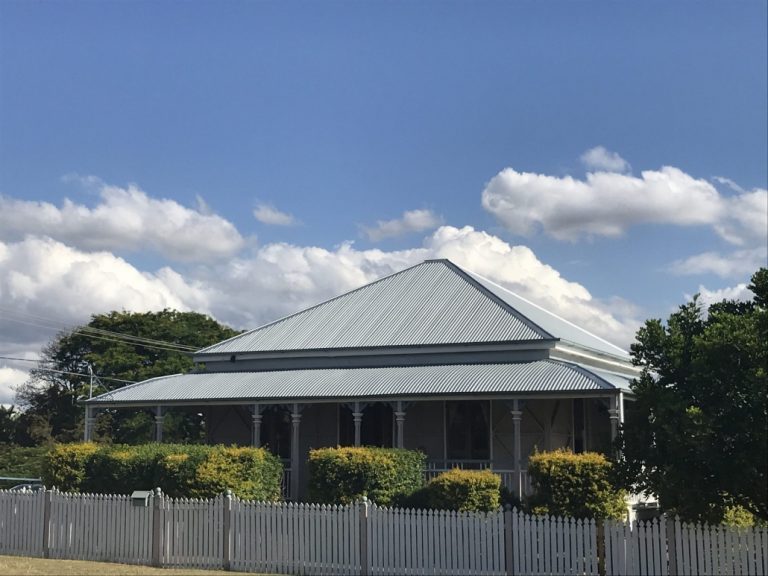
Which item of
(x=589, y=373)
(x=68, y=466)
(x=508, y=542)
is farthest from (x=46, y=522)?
(x=589, y=373)

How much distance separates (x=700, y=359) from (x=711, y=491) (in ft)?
6.84

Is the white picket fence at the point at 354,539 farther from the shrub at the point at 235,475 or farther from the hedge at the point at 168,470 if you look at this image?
the hedge at the point at 168,470

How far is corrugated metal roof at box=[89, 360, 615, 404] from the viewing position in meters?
25.0

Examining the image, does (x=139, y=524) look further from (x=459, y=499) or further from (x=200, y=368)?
(x=200, y=368)

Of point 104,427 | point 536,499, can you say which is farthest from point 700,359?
point 104,427

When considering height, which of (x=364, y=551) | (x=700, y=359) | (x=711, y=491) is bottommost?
(x=364, y=551)

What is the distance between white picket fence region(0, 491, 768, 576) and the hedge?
2.13 metres

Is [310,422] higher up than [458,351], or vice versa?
[458,351]

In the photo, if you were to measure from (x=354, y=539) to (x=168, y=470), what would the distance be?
629cm

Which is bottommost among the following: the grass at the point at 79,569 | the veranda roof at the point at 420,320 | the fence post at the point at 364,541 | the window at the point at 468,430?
the grass at the point at 79,569

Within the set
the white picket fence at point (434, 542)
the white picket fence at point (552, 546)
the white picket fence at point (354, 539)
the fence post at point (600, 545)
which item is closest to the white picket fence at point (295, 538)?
the white picket fence at point (354, 539)

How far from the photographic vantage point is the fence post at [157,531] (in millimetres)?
19219

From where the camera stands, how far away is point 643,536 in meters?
15.9

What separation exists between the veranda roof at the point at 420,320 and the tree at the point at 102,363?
92.6 feet
